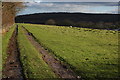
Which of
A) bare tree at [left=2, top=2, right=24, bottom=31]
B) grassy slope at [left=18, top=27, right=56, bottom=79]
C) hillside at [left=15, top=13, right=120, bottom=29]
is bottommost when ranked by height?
hillside at [left=15, top=13, right=120, bottom=29]

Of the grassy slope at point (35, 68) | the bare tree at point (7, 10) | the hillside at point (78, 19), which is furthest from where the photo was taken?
the hillside at point (78, 19)

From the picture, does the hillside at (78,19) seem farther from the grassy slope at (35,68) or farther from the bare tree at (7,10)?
the grassy slope at (35,68)

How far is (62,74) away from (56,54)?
7550 millimetres

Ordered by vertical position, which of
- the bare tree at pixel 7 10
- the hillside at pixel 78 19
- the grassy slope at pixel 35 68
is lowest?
the hillside at pixel 78 19

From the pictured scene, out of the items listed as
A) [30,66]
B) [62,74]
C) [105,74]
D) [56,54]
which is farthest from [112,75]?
[56,54]

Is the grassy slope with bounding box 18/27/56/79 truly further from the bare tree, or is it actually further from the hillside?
the hillside

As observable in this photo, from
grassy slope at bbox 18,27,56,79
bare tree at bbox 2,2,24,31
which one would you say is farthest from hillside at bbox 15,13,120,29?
grassy slope at bbox 18,27,56,79

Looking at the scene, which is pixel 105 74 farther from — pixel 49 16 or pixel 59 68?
pixel 49 16

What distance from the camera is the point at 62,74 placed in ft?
48.9

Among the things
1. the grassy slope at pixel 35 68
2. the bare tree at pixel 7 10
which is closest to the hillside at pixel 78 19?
the bare tree at pixel 7 10

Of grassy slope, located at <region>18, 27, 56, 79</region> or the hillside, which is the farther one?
the hillside

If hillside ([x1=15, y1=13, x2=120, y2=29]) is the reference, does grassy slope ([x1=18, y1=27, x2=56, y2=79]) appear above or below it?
above

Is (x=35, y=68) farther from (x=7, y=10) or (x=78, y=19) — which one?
(x=78, y=19)

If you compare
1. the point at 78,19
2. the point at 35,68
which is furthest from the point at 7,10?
the point at 78,19
